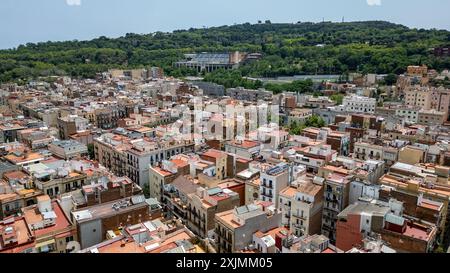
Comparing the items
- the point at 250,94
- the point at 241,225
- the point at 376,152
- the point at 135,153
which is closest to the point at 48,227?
the point at 241,225

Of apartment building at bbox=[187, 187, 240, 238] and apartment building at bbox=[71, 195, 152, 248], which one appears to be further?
apartment building at bbox=[187, 187, 240, 238]

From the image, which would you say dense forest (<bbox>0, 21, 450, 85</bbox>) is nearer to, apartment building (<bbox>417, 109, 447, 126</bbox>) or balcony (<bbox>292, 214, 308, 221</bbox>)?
apartment building (<bbox>417, 109, 447, 126</bbox>)

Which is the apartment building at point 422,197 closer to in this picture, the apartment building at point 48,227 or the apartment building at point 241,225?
the apartment building at point 241,225

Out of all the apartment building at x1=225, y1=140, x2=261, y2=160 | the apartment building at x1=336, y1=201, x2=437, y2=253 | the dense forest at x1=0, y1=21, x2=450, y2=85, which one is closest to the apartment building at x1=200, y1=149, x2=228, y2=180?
the apartment building at x1=225, y1=140, x2=261, y2=160

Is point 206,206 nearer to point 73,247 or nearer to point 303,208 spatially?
point 303,208

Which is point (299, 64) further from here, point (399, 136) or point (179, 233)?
point (179, 233)

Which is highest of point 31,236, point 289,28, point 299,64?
point 289,28

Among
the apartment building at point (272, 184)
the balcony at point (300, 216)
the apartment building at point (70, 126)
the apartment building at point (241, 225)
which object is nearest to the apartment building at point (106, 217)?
the apartment building at point (241, 225)

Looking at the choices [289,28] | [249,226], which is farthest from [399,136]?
[289,28]
